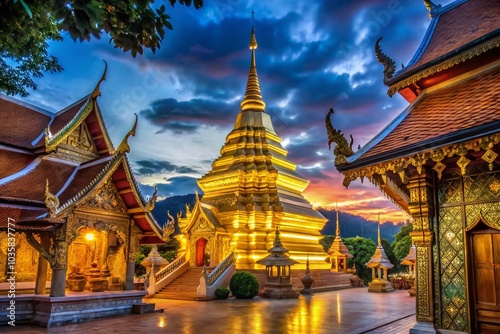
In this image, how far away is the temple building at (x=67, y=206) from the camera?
10156 millimetres

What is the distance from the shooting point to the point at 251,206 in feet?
75.9

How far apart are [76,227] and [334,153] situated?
6.87 m

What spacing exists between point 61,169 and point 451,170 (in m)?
10.2

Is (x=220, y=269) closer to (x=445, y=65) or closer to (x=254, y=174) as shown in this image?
(x=254, y=174)

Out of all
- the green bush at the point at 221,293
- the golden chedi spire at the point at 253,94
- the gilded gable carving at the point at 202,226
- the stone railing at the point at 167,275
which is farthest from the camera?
the golden chedi spire at the point at 253,94

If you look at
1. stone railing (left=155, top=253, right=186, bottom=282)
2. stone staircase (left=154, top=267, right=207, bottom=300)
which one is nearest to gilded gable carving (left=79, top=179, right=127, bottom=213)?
stone staircase (left=154, top=267, right=207, bottom=300)

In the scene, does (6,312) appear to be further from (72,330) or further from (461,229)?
(461,229)

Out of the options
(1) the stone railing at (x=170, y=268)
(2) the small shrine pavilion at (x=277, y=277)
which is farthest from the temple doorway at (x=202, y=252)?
(2) the small shrine pavilion at (x=277, y=277)

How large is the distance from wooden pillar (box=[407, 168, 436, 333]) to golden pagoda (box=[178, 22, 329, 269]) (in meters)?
13.5

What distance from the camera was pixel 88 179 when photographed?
11.4 m

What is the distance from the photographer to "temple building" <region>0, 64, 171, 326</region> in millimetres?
10156

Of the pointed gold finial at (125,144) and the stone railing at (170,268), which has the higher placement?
the pointed gold finial at (125,144)

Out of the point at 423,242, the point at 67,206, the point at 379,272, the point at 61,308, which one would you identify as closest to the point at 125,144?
the point at 67,206

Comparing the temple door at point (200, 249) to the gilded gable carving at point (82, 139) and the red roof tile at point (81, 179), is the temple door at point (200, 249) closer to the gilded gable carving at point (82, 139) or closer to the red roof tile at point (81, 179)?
the gilded gable carving at point (82, 139)
